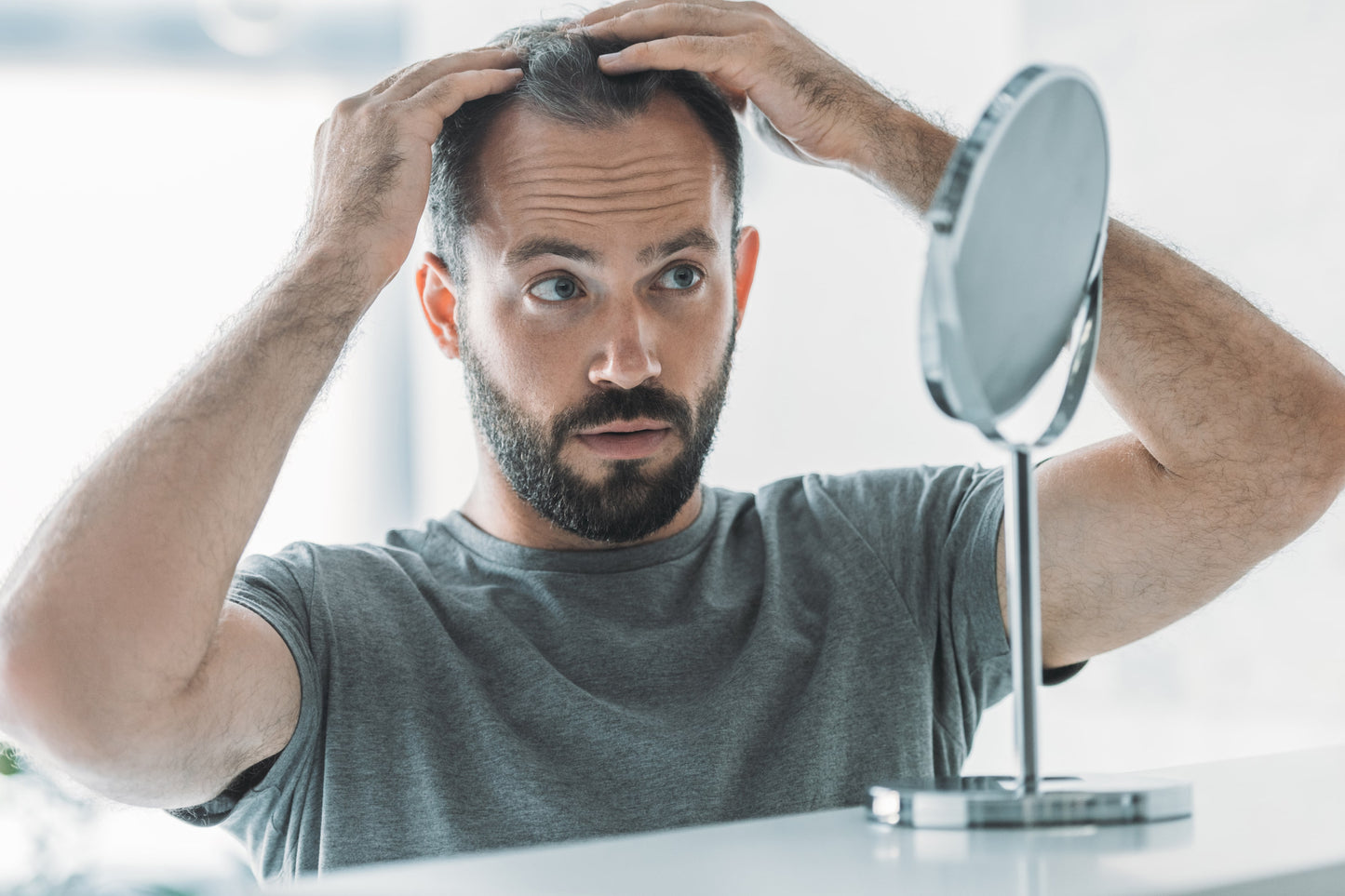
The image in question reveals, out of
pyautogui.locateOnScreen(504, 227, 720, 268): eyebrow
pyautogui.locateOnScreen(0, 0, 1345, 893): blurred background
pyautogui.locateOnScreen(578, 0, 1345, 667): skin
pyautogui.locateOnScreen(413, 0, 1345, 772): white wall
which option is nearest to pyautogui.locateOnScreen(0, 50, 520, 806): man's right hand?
pyautogui.locateOnScreen(504, 227, 720, 268): eyebrow

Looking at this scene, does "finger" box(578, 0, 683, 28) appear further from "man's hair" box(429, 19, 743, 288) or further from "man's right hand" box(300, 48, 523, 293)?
"man's right hand" box(300, 48, 523, 293)

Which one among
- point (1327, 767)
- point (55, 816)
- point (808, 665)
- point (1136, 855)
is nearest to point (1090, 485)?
point (808, 665)

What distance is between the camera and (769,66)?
1276mm

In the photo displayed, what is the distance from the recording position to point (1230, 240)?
2.58 metres

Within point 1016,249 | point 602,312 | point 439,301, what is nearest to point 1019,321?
point 1016,249

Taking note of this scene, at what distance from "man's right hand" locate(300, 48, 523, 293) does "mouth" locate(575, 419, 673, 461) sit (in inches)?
11.2

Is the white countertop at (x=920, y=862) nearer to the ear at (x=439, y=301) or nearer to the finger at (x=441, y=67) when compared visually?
the finger at (x=441, y=67)

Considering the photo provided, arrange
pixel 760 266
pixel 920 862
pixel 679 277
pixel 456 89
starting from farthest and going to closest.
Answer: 1. pixel 760 266
2. pixel 679 277
3. pixel 456 89
4. pixel 920 862

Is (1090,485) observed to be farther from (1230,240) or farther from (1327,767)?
(1230,240)

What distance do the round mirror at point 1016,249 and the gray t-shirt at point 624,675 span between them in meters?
0.69

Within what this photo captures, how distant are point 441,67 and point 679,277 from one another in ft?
1.13

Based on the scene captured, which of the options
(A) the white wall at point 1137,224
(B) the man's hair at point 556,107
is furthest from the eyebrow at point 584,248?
(A) the white wall at point 1137,224

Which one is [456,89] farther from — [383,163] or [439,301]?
[439,301]

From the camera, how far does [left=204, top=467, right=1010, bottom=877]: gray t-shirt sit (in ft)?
3.85
